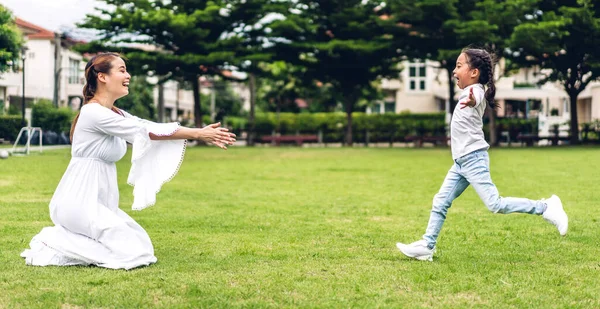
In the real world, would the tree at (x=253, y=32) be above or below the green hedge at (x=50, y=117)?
above

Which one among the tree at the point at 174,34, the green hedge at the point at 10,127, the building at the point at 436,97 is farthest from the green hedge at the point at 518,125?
the green hedge at the point at 10,127

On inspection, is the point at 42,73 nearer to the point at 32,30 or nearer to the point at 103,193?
the point at 32,30

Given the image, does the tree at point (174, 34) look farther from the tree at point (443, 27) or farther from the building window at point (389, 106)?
the building window at point (389, 106)

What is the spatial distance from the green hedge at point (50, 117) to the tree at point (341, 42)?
1122cm

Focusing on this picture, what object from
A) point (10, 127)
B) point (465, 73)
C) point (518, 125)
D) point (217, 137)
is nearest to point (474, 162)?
point (465, 73)

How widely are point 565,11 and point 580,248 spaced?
30982 mm

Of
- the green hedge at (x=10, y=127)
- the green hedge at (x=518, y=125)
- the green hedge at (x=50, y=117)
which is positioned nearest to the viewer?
the green hedge at (x=10, y=127)

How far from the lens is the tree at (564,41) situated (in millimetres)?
34438

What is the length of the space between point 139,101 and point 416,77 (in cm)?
2276

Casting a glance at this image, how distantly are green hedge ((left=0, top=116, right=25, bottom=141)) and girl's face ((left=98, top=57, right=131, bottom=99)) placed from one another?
2186 cm

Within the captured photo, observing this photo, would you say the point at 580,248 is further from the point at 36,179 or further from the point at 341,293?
the point at 36,179

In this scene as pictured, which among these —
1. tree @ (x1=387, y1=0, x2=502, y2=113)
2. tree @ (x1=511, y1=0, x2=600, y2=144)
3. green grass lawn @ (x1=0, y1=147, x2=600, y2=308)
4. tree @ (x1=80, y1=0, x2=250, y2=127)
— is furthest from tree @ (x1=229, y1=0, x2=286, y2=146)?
green grass lawn @ (x1=0, y1=147, x2=600, y2=308)

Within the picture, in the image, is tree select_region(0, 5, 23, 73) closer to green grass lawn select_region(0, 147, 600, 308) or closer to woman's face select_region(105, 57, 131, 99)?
green grass lawn select_region(0, 147, 600, 308)

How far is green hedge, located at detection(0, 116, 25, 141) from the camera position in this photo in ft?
87.7
